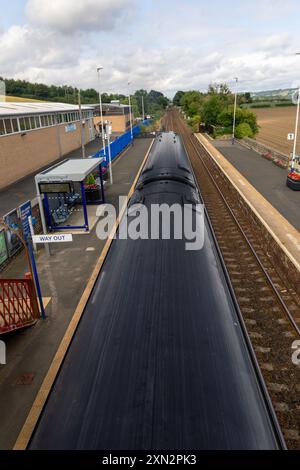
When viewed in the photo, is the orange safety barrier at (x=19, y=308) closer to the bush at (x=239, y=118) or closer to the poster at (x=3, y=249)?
the poster at (x=3, y=249)

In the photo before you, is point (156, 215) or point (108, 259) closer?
point (108, 259)

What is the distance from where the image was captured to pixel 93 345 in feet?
19.0

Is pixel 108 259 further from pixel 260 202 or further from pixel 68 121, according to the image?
pixel 68 121

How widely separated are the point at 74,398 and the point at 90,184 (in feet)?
64.2

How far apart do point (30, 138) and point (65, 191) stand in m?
17.6

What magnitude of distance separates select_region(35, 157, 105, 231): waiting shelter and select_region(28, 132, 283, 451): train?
1048 cm

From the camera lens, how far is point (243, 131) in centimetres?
5122

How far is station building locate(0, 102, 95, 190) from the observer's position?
2742 cm

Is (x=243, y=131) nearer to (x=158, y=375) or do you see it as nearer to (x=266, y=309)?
(x=266, y=309)

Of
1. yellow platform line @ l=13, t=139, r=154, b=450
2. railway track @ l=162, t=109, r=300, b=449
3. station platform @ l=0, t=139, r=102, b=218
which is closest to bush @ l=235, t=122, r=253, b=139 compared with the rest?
station platform @ l=0, t=139, r=102, b=218

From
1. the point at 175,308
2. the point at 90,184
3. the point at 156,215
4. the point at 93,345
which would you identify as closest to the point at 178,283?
the point at 175,308

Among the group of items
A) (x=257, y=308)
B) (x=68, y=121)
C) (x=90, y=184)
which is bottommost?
(x=257, y=308)

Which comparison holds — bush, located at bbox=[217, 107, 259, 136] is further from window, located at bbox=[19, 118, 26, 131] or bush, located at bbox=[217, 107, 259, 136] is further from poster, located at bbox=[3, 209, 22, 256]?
poster, located at bbox=[3, 209, 22, 256]

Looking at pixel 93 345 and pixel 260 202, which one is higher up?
pixel 93 345
